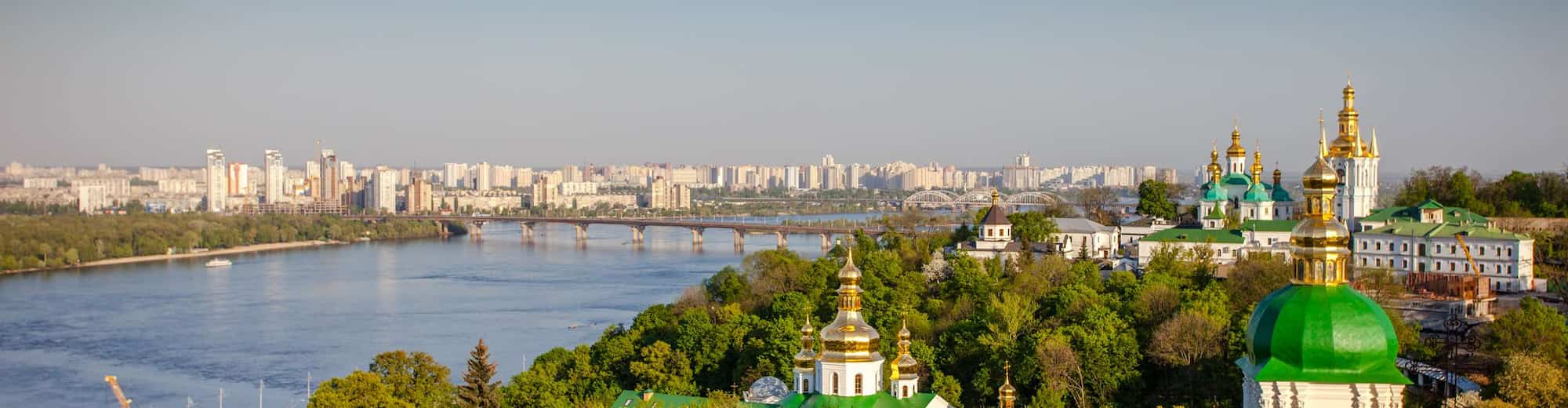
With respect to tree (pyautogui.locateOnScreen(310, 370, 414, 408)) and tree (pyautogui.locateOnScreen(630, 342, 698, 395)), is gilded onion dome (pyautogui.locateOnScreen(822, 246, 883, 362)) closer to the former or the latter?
tree (pyautogui.locateOnScreen(630, 342, 698, 395))

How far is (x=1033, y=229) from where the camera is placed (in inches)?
563

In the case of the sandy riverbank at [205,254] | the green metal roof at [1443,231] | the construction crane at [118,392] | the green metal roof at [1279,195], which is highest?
the green metal roof at [1279,195]

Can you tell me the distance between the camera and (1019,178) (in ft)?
222

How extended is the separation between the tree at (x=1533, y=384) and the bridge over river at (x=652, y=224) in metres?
20.2

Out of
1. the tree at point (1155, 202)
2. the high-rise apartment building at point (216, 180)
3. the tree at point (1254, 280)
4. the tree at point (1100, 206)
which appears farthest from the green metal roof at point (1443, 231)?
the high-rise apartment building at point (216, 180)

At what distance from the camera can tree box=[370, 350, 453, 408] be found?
343 inches

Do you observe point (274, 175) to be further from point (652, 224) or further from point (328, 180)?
point (652, 224)

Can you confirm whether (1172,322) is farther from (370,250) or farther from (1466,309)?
(370,250)

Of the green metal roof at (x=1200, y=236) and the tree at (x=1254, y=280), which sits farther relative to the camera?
the green metal roof at (x=1200, y=236)

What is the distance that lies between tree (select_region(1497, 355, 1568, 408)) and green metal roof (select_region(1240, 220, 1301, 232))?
6.43 meters

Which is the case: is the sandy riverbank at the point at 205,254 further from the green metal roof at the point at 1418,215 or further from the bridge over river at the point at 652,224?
the green metal roof at the point at 1418,215

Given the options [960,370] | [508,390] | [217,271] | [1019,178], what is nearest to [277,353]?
[508,390]

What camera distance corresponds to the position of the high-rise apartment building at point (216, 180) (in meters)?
52.3

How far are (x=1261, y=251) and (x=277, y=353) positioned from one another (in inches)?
352
